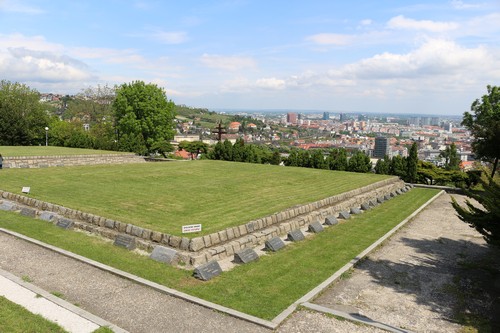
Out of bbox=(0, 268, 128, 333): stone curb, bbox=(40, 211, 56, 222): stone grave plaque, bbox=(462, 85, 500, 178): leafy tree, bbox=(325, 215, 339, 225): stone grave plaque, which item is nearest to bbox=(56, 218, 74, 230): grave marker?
bbox=(40, 211, 56, 222): stone grave plaque

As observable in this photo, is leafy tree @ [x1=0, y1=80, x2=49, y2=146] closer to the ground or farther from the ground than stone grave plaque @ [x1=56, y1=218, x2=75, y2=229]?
farther from the ground

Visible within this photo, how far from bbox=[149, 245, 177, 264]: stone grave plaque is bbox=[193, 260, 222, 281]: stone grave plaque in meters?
1.27

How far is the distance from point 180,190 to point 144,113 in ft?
110

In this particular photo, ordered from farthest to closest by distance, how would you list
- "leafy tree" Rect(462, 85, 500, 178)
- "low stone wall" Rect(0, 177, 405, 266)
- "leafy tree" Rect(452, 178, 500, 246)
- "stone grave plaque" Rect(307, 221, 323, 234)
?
"leafy tree" Rect(462, 85, 500, 178)
"stone grave plaque" Rect(307, 221, 323, 234)
"low stone wall" Rect(0, 177, 405, 266)
"leafy tree" Rect(452, 178, 500, 246)

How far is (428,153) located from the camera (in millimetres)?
123688

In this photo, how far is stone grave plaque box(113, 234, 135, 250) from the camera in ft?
38.9

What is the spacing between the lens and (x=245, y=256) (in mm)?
11242

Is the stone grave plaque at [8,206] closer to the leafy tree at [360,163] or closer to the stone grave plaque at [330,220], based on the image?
the stone grave plaque at [330,220]

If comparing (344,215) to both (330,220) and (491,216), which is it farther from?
(491,216)

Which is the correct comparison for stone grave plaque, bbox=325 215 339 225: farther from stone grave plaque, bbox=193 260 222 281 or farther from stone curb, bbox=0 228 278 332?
stone curb, bbox=0 228 278 332

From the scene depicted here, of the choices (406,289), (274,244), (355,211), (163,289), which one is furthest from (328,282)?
(355,211)

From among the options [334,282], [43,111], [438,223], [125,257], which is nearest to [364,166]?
[438,223]

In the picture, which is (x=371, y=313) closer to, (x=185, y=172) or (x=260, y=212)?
(x=260, y=212)

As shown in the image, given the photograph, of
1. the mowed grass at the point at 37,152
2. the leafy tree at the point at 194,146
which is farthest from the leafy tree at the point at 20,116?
the leafy tree at the point at 194,146
